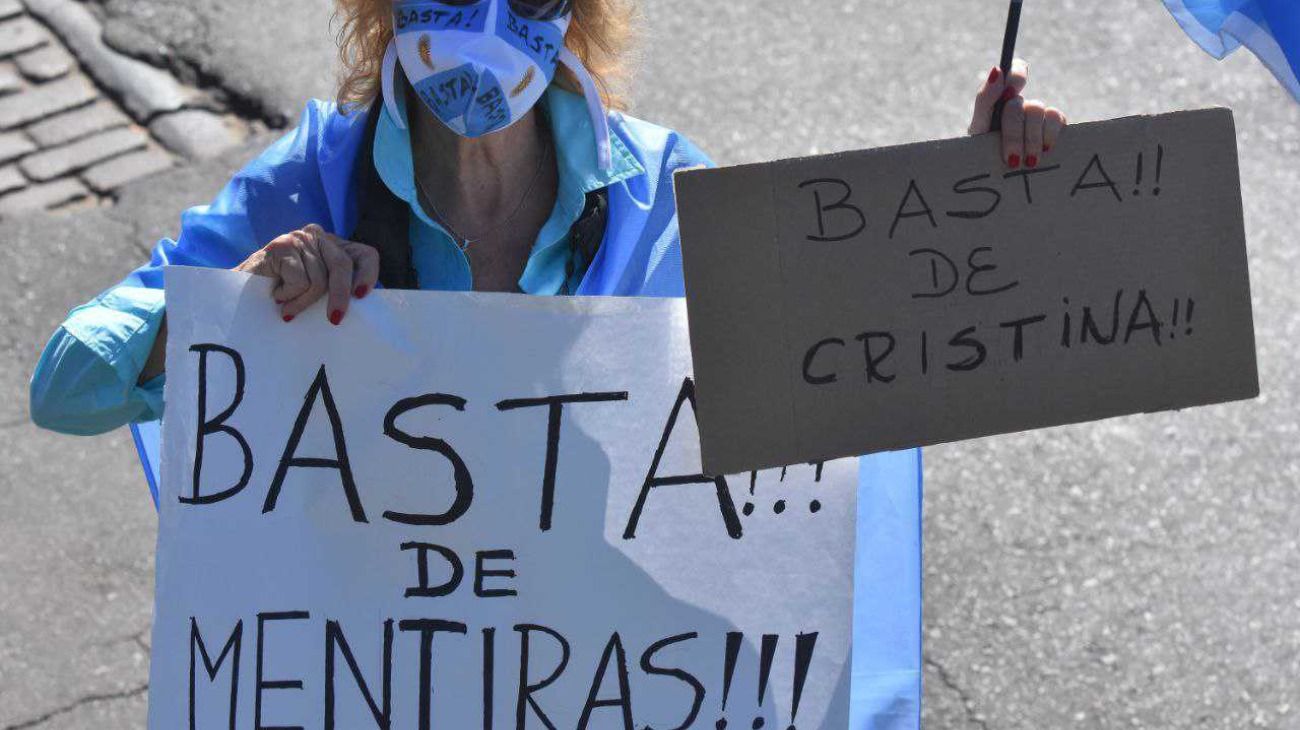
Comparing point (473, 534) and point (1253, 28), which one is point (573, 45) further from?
point (1253, 28)

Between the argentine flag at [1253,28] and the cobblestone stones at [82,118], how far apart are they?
3.38 m

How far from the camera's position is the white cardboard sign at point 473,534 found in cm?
186

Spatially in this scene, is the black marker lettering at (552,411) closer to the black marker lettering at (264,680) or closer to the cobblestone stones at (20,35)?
the black marker lettering at (264,680)

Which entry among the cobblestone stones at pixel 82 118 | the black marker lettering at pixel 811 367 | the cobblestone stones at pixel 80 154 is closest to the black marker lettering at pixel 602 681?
the black marker lettering at pixel 811 367

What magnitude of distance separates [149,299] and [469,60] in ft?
1.69

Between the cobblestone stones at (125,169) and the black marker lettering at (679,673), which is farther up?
the cobblestone stones at (125,169)

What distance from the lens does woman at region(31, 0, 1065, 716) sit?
198cm

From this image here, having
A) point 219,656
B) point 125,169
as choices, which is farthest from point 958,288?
point 125,169

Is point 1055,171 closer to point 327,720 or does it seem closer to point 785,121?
point 327,720

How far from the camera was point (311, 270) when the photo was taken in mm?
1799

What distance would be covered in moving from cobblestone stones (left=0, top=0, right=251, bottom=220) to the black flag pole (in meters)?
3.35

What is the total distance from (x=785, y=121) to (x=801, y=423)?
3.25m

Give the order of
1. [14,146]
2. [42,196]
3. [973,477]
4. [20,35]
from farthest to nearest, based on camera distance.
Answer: [20,35] < [14,146] < [42,196] < [973,477]

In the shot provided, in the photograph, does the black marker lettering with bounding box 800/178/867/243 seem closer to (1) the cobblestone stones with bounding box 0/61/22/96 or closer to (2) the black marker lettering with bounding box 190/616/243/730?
(2) the black marker lettering with bounding box 190/616/243/730
